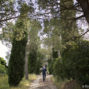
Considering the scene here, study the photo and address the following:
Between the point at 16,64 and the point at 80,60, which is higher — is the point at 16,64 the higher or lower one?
the lower one

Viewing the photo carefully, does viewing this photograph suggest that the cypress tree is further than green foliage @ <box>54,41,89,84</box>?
Yes

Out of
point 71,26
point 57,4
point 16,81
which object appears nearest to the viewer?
point 57,4

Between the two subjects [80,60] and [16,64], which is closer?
[80,60]

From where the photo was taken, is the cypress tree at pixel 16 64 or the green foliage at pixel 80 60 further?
the cypress tree at pixel 16 64

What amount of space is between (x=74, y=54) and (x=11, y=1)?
163 inches

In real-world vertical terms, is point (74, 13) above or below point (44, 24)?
above

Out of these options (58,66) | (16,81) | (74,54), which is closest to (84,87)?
(74,54)

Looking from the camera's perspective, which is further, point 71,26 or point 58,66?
point 58,66

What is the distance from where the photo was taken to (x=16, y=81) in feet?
31.3

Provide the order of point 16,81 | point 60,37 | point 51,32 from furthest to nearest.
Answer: point 16,81 → point 60,37 → point 51,32

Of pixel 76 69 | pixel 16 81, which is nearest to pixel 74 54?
pixel 76 69

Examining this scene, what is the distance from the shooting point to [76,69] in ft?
22.2

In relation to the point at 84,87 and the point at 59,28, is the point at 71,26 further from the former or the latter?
the point at 84,87

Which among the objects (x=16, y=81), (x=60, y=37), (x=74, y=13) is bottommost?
(x=16, y=81)
